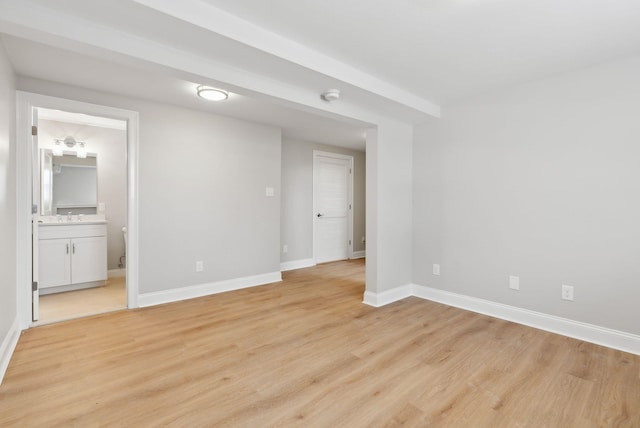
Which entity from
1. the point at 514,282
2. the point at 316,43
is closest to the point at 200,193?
the point at 316,43

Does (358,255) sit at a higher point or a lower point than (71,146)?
lower

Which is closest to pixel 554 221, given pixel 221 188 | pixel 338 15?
pixel 338 15

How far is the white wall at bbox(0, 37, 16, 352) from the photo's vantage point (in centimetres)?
210

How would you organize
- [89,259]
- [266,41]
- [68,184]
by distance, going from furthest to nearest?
[68,184], [89,259], [266,41]

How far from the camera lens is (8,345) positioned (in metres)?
2.22

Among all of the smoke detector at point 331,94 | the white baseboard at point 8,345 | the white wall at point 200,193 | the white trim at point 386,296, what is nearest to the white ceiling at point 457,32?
the smoke detector at point 331,94

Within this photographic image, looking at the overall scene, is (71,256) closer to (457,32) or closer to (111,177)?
(111,177)

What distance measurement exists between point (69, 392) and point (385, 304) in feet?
8.95

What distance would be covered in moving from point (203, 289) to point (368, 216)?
2157 mm

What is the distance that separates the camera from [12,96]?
2.49 m

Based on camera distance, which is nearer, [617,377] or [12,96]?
[617,377]

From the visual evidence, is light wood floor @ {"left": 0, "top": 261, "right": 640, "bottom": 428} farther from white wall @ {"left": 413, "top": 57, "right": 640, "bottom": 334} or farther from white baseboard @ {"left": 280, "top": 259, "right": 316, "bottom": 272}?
white baseboard @ {"left": 280, "top": 259, "right": 316, "bottom": 272}

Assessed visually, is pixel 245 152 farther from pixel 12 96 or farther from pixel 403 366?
pixel 403 366

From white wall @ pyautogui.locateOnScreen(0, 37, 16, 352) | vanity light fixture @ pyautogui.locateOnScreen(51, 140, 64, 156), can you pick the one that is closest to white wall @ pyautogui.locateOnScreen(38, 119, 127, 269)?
vanity light fixture @ pyautogui.locateOnScreen(51, 140, 64, 156)
